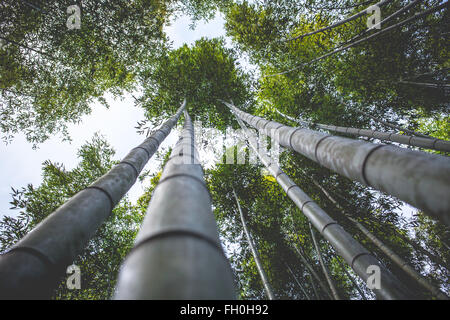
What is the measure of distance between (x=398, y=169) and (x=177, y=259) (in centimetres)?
93

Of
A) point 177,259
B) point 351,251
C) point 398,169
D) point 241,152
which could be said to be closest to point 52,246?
point 177,259

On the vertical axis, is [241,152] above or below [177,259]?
above

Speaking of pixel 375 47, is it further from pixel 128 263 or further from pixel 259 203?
pixel 128 263

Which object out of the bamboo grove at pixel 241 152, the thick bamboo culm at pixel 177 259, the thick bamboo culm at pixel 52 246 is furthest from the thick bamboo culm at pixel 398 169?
the thick bamboo culm at pixel 52 246

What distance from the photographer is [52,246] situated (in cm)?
110

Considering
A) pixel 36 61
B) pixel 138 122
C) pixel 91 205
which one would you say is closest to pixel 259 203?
pixel 138 122

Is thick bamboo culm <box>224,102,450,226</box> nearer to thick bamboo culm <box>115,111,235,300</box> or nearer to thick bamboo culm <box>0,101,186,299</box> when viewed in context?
thick bamboo culm <box>115,111,235,300</box>

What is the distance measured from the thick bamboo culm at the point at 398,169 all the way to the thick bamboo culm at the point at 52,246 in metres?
1.73

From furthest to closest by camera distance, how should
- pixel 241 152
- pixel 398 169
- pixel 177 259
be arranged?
pixel 241 152, pixel 398 169, pixel 177 259

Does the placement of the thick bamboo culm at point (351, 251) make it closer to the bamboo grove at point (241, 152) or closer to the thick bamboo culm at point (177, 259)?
the bamboo grove at point (241, 152)

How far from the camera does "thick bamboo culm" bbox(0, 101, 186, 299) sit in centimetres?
95

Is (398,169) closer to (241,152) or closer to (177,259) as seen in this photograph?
(177,259)

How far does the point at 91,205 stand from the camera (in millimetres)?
1381

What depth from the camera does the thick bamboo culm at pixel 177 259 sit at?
0.51 meters
